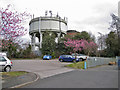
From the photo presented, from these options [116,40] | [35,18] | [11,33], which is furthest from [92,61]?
[35,18]

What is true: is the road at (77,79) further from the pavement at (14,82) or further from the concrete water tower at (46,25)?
the concrete water tower at (46,25)

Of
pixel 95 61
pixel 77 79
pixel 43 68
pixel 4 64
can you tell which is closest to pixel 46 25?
pixel 95 61

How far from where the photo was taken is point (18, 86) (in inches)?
270

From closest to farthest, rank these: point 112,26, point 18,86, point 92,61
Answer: point 18,86, point 92,61, point 112,26

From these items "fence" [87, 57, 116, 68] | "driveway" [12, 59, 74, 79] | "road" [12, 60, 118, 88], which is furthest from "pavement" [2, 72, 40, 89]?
"fence" [87, 57, 116, 68]

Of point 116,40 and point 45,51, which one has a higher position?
point 116,40

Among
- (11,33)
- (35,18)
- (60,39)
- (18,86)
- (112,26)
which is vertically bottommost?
(18,86)

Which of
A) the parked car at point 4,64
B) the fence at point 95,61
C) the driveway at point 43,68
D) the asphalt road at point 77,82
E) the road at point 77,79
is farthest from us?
the fence at point 95,61

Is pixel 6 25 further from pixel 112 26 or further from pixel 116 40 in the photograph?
pixel 112 26

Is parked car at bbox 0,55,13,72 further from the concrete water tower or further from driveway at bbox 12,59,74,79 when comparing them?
the concrete water tower

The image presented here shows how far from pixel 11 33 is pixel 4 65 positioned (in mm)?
3980

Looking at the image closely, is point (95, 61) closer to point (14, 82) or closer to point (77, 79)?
point (77, 79)

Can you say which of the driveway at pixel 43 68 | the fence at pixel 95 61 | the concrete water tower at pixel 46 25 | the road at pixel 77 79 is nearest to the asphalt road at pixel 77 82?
the road at pixel 77 79

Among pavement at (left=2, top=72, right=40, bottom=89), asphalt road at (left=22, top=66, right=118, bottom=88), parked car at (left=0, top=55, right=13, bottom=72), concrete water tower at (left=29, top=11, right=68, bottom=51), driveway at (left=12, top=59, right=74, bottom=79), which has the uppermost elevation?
concrete water tower at (left=29, top=11, right=68, bottom=51)
